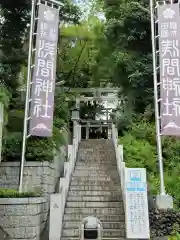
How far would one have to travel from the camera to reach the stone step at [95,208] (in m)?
11.1

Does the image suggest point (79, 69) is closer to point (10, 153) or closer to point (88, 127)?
point (88, 127)

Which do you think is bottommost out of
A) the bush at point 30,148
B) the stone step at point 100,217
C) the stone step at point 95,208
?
the stone step at point 100,217

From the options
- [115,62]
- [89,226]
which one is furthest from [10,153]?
[115,62]

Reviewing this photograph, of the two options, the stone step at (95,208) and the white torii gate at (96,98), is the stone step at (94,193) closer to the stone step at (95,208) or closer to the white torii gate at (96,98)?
the stone step at (95,208)

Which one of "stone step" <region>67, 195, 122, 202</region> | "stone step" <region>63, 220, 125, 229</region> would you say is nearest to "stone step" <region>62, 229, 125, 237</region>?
"stone step" <region>63, 220, 125, 229</region>

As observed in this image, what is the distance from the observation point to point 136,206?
30.5ft

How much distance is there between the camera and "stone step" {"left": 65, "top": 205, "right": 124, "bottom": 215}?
36.4 feet

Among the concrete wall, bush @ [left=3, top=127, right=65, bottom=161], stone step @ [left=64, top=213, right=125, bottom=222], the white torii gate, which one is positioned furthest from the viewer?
the white torii gate

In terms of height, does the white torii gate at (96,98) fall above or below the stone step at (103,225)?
above

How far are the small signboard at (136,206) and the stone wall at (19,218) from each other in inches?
95.1

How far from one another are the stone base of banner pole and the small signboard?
1475 mm

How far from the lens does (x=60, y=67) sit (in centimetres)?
2192

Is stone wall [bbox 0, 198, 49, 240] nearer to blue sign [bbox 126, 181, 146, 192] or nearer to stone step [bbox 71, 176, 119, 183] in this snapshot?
blue sign [bbox 126, 181, 146, 192]

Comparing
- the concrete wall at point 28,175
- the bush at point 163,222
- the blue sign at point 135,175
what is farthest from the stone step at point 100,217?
the blue sign at point 135,175
